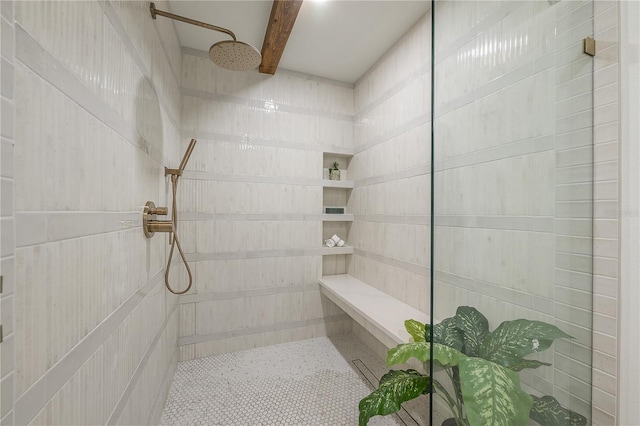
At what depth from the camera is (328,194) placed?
110 inches

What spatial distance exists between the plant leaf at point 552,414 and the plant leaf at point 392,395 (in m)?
0.49

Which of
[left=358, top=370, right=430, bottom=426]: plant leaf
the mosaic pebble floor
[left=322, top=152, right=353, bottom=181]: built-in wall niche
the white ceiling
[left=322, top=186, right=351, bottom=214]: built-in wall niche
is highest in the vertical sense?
the white ceiling

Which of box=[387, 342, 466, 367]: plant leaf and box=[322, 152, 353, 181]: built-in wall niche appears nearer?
box=[387, 342, 466, 367]: plant leaf

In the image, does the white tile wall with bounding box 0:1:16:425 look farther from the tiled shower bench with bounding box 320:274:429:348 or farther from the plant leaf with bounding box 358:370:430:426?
the tiled shower bench with bounding box 320:274:429:348

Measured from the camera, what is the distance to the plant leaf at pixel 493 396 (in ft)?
2.28

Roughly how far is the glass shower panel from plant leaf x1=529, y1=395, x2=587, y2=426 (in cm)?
2

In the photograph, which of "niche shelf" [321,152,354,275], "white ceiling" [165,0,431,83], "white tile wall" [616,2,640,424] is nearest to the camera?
"white tile wall" [616,2,640,424]

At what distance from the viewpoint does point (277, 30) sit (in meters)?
1.84

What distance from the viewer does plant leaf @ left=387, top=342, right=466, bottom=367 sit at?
2.90 ft

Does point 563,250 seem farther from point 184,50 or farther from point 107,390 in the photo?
point 184,50

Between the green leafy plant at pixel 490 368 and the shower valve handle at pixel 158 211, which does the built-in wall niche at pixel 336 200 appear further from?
the green leafy plant at pixel 490 368

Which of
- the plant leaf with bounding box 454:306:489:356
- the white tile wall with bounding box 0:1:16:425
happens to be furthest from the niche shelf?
the white tile wall with bounding box 0:1:16:425

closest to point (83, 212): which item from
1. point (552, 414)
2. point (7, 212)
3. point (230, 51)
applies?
point (7, 212)

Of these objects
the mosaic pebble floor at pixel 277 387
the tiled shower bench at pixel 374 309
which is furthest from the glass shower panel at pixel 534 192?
the mosaic pebble floor at pixel 277 387
